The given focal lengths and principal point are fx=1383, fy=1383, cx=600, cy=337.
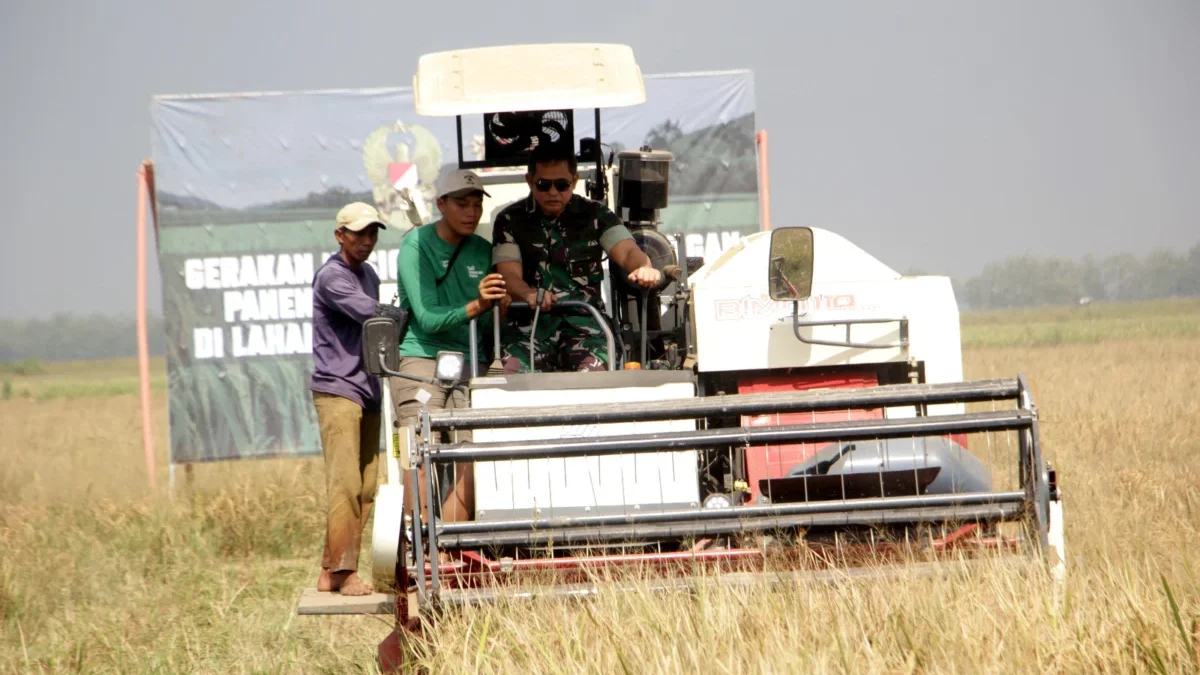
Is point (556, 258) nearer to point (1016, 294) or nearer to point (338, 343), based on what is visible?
point (338, 343)

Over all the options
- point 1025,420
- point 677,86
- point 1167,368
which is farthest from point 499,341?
point 1167,368

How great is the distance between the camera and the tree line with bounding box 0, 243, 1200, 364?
52.3 m

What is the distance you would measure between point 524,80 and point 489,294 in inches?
41.4

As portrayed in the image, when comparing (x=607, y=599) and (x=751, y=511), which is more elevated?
(x=751, y=511)

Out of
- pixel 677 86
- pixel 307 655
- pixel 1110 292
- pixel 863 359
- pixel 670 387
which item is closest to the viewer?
pixel 670 387

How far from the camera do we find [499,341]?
6.61 metres

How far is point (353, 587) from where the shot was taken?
7.25m

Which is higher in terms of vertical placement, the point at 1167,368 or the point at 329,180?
the point at 329,180

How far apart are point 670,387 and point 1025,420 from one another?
1.64 meters

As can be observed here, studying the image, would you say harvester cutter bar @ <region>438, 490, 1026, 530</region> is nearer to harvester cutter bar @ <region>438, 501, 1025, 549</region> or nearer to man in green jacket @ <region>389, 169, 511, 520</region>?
harvester cutter bar @ <region>438, 501, 1025, 549</region>

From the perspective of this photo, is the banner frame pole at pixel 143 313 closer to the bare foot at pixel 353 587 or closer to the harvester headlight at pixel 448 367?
the bare foot at pixel 353 587

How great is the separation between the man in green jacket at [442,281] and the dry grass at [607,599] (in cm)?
137

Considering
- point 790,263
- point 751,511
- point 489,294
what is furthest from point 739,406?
point 489,294

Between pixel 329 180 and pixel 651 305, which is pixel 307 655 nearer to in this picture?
pixel 651 305
